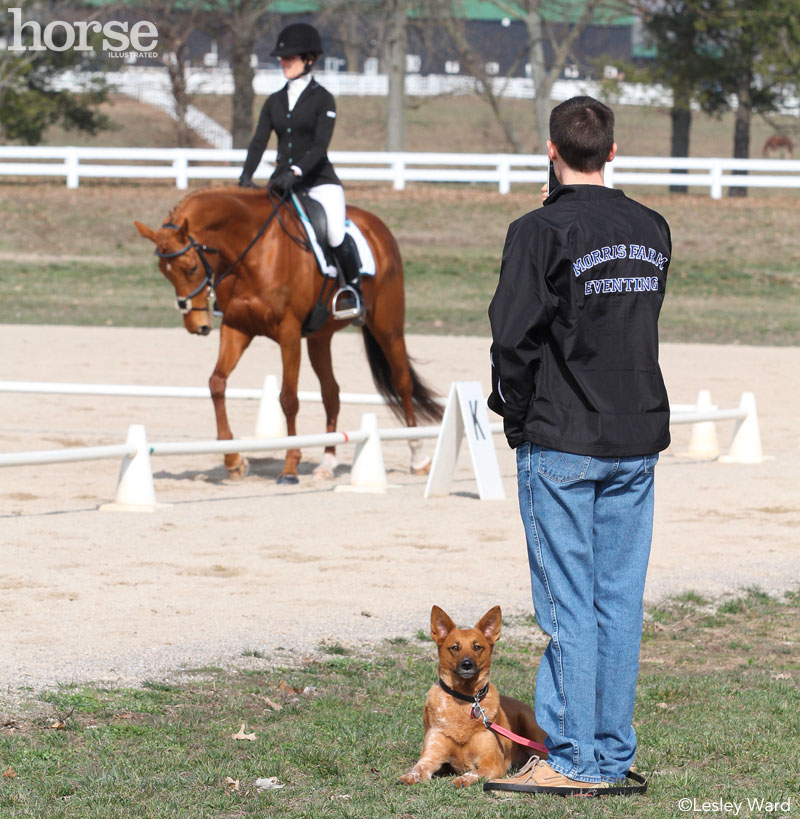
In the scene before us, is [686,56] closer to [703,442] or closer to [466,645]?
[703,442]

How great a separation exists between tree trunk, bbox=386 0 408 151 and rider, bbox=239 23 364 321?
23479 millimetres

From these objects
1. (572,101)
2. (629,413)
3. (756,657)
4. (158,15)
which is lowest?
(756,657)

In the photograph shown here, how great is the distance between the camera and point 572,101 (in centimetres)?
397

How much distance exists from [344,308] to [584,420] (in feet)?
22.6

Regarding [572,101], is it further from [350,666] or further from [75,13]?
[75,13]

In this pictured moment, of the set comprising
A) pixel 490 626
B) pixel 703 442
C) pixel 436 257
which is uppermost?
pixel 436 257

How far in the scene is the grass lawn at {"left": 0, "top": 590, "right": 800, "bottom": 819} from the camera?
13.5 ft

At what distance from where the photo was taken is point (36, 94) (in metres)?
35.2

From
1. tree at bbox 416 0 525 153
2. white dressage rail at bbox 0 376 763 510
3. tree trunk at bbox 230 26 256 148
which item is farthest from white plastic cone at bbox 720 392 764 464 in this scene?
tree at bbox 416 0 525 153

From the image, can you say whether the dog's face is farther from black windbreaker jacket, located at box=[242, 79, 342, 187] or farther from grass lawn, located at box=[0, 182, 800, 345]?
grass lawn, located at box=[0, 182, 800, 345]

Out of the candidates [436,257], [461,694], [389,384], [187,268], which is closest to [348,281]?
[389,384]

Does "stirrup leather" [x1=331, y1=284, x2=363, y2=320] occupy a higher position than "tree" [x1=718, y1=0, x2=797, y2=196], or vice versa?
"tree" [x1=718, y1=0, x2=797, y2=196]

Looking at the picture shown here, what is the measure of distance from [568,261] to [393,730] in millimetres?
1879

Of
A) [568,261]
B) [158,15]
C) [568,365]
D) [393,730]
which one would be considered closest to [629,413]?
[568,365]
